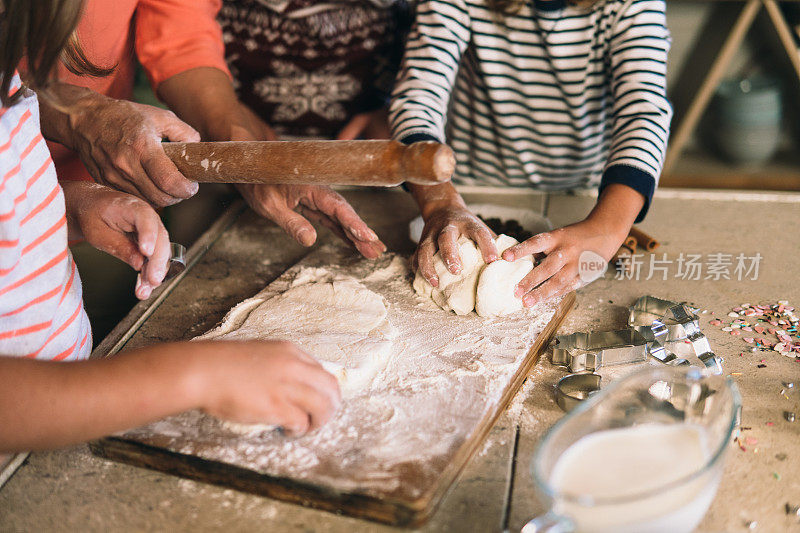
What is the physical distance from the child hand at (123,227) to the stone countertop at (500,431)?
173 mm

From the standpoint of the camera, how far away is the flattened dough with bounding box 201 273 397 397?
875 mm

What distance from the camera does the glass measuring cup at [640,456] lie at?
0.57 m

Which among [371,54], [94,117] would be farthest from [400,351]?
[371,54]

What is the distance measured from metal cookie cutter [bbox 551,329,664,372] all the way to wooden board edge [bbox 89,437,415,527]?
377mm

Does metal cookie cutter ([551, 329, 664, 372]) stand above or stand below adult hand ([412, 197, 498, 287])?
below

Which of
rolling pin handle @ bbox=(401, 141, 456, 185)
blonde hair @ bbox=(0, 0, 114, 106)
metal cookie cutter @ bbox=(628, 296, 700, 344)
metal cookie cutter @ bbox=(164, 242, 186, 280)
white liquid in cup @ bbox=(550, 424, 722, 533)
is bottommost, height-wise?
metal cookie cutter @ bbox=(628, 296, 700, 344)

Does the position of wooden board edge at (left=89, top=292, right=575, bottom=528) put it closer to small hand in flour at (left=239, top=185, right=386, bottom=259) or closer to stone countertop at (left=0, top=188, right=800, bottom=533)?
stone countertop at (left=0, top=188, right=800, bottom=533)

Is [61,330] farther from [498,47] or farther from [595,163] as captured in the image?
[595,163]

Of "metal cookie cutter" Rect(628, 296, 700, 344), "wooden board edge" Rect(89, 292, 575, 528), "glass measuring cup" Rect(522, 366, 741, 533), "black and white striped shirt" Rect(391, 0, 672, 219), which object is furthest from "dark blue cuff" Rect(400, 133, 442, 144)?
"glass measuring cup" Rect(522, 366, 741, 533)

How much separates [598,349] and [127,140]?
0.80m

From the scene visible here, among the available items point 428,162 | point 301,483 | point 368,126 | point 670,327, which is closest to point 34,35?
point 428,162

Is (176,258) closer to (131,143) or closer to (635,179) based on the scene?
(131,143)

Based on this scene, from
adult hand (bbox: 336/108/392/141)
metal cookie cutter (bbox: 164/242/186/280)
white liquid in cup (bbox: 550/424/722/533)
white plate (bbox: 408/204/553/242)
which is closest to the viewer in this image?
white liquid in cup (bbox: 550/424/722/533)

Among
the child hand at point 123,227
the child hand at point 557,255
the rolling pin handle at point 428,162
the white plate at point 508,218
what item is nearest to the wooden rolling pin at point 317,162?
the rolling pin handle at point 428,162
